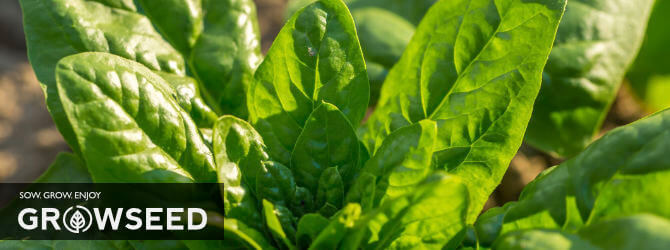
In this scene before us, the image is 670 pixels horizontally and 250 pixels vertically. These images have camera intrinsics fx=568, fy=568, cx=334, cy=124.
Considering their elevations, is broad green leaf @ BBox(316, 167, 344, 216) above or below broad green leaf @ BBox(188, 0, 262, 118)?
below

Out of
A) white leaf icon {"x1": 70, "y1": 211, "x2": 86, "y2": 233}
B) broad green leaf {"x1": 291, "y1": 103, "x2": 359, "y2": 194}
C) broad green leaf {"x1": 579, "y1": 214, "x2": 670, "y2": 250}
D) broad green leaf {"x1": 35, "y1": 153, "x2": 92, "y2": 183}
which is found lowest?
white leaf icon {"x1": 70, "y1": 211, "x2": 86, "y2": 233}

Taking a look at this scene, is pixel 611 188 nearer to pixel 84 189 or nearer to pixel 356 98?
pixel 356 98

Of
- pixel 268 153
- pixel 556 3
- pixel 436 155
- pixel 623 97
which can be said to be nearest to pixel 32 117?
pixel 268 153

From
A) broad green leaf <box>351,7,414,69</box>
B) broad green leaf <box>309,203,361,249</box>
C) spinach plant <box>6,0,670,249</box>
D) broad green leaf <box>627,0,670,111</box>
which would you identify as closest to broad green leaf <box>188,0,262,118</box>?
spinach plant <box>6,0,670,249</box>

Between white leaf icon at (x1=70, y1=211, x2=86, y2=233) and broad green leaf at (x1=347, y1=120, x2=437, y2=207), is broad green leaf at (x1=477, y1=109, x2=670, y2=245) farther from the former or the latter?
white leaf icon at (x1=70, y1=211, x2=86, y2=233)

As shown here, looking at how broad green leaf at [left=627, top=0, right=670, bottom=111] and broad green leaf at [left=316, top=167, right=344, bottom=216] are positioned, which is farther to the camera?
broad green leaf at [left=627, top=0, right=670, bottom=111]

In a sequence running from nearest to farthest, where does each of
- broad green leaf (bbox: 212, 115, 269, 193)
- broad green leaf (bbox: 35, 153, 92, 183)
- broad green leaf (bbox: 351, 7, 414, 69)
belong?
broad green leaf (bbox: 212, 115, 269, 193) < broad green leaf (bbox: 35, 153, 92, 183) < broad green leaf (bbox: 351, 7, 414, 69)

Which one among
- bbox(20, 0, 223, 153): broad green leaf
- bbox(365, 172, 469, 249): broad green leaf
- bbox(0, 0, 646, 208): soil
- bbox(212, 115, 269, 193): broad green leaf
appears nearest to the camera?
bbox(365, 172, 469, 249): broad green leaf
